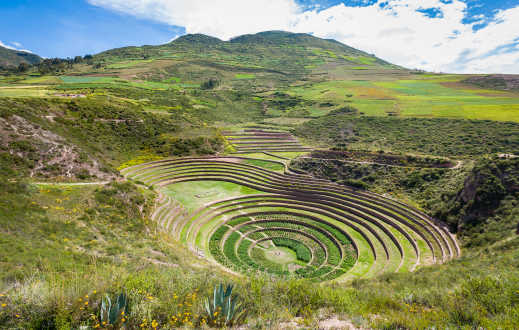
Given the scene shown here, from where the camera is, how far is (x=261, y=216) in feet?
86.5

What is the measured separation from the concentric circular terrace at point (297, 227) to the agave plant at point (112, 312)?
44.4 ft

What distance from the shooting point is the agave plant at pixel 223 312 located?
6227mm

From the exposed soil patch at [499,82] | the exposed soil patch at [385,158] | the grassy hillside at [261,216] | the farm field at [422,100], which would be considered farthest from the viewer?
the exposed soil patch at [499,82]

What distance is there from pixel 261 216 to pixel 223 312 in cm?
2011

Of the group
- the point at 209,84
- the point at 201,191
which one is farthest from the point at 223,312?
the point at 209,84

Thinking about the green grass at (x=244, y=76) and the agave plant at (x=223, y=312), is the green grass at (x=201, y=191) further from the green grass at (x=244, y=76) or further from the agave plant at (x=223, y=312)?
the green grass at (x=244, y=76)

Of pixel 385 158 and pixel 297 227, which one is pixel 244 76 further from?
pixel 297 227

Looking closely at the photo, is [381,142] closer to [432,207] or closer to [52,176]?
[432,207]

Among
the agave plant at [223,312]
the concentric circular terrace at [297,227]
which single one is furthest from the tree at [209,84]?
the agave plant at [223,312]

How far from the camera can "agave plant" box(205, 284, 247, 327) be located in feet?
20.4

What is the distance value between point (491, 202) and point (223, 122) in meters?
57.1

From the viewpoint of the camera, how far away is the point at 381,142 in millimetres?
43562

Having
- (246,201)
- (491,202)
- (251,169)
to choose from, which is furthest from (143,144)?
(491,202)

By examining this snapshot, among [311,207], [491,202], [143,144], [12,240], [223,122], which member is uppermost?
[223,122]
